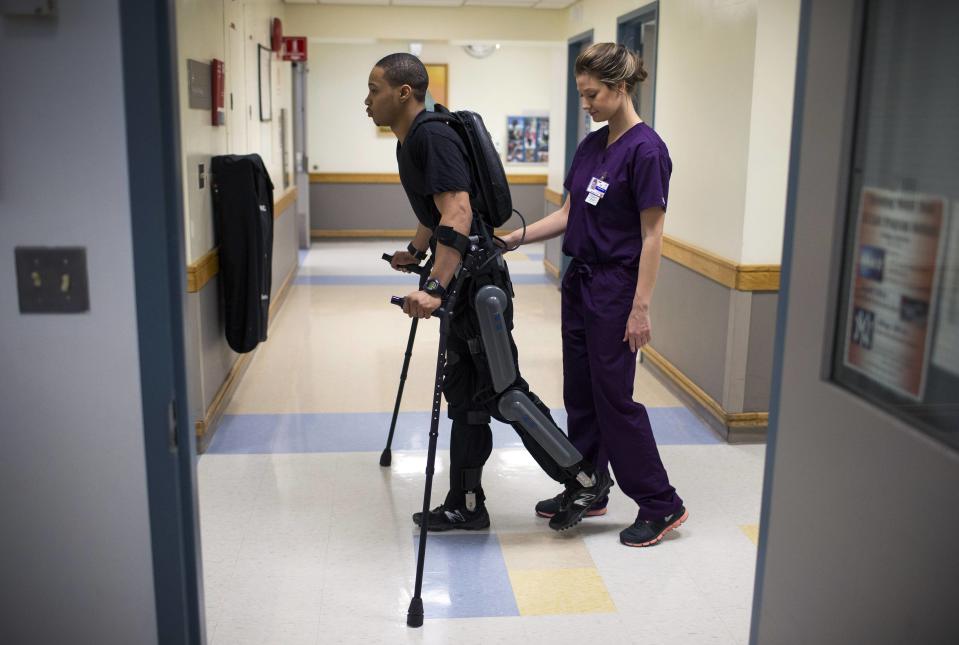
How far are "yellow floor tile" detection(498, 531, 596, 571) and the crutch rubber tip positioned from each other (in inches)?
17.2

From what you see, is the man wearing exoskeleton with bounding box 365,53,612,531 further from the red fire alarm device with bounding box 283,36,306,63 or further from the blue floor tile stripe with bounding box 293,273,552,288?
the red fire alarm device with bounding box 283,36,306,63

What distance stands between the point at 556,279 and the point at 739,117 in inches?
159

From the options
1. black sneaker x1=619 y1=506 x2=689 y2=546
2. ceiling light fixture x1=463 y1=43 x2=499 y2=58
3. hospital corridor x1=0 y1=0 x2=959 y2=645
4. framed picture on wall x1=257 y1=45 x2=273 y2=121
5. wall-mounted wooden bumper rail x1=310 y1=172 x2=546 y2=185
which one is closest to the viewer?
hospital corridor x1=0 y1=0 x2=959 y2=645

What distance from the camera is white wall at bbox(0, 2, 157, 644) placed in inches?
58.5

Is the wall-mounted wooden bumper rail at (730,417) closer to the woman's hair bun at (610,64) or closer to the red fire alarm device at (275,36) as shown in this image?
the woman's hair bun at (610,64)

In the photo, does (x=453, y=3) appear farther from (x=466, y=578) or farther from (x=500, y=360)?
(x=466, y=578)

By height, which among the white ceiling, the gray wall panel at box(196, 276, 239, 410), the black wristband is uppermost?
the white ceiling

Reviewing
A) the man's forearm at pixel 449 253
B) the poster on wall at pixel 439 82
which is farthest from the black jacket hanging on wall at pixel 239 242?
the poster on wall at pixel 439 82

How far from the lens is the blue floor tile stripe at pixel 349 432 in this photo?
3889 mm

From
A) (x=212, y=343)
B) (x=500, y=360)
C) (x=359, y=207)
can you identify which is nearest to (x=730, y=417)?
(x=500, y=360)

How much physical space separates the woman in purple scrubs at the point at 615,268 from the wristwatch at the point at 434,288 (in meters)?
0.36

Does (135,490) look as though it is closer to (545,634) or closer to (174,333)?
(174,333)

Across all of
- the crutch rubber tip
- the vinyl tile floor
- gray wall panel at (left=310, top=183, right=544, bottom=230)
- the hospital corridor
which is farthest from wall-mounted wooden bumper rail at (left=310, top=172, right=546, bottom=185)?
the crutch rubber tip

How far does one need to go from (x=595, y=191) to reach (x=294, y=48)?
5.39m
